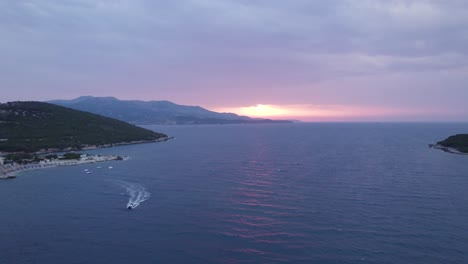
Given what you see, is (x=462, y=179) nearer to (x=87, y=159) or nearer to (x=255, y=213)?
(x=255, y=213)

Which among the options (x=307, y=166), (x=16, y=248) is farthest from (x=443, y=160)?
(x=16, y=248)

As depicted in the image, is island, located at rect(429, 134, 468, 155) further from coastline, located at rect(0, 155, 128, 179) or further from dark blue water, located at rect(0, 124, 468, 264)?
coastline, located at rect(0, 155, 128, 179)

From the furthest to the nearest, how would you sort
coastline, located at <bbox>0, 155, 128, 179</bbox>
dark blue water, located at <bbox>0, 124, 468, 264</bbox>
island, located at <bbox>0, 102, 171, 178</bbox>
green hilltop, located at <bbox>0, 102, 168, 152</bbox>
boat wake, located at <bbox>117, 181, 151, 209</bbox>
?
green hilltop, located at <bbox>0, 102, 168, 152</bbox>
island, located at <bbox>0, 102, 171, 178</bbox>
coastline, located at <bbox>0, 155, 128, 179</bbox>
boat wake, located at <bbox>117, 181, 151, 209</bbox>
dark blue water, located at <bbox>0, 124, 468, 264</bbox>

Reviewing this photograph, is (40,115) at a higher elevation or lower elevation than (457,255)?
higher

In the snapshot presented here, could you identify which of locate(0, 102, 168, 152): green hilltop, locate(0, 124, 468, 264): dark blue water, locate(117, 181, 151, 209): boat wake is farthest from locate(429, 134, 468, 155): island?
locate(0, 102, 168, 152): green hilltop

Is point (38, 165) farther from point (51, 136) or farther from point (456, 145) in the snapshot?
point (456, 145)

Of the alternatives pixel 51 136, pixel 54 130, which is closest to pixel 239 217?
pixel 51 136
